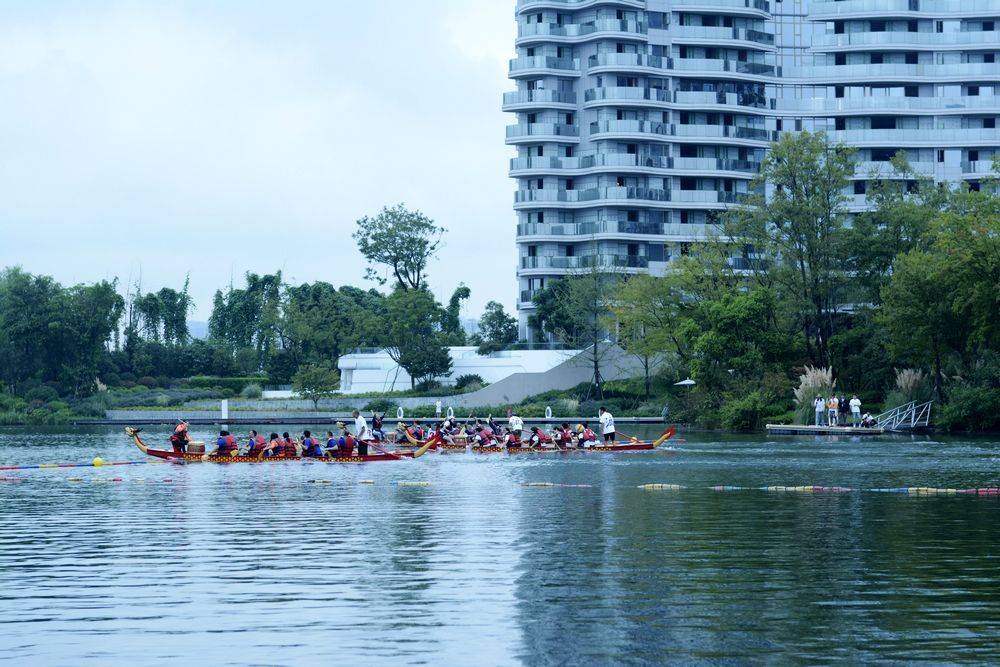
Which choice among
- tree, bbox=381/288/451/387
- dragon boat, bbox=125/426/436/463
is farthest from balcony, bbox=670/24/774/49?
dragon boat, bbox=125/426/436/463

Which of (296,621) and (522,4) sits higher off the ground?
(522,4)

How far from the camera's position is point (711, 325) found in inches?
3152

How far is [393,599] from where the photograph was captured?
19.3m

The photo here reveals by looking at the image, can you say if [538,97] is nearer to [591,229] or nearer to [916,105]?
[591,229]

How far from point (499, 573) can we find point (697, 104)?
333 ft

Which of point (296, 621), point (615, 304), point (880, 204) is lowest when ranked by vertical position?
point (296, 621)

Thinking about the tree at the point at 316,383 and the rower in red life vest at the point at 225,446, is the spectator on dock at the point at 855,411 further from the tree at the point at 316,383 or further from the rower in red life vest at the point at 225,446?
the tree at the point at 316,383

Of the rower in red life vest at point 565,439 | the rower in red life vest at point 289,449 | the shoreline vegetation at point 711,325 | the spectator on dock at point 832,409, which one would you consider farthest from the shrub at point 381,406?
the rower in red life vest at point 289,449

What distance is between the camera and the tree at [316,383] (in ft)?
317

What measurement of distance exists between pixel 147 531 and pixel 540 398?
224ft

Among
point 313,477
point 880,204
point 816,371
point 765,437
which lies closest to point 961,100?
point 880,204

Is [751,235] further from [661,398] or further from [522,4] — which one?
[522,4]

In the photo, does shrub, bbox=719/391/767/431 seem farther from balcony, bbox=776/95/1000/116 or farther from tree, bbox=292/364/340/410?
balcony, bbox=776/95/1000/116

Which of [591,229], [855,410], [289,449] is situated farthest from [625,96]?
[289,449]
